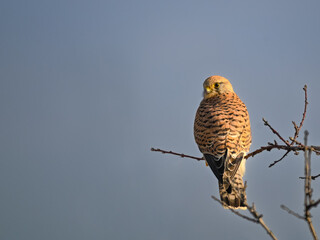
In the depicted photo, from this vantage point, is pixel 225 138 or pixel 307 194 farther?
pixel 225 138

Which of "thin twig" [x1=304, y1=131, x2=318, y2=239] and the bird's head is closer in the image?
"thin twig" [x1=304, y1=131, x2=318, y2=239]

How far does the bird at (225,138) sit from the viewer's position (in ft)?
12.2

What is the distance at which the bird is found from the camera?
3731 millimetres

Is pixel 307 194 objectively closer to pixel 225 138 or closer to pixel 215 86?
pixel 225 138

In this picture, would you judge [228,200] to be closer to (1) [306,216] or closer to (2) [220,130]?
(2) [220,130]

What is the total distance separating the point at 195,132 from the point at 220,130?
429mm

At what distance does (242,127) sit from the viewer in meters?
4.24

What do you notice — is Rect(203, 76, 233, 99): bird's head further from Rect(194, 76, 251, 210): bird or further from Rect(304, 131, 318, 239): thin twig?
Rect(304, 131, 318, 239): thin twig

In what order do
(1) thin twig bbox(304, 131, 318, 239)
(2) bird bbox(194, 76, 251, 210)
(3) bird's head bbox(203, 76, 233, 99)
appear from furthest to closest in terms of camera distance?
(3) bird's head bbox(203, 76, 233, 99) < (2) bird bbox(194, 76, 251, 210) < (1) thin twig bbox(304, 131, 318, 239)

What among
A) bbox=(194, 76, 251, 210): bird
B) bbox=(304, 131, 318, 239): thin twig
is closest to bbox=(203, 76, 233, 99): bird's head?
bbox=(194, 76, 251, 210): bird

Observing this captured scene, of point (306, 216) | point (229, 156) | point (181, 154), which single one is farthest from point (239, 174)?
point (306, 216)

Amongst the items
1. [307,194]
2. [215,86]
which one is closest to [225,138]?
[215,86]

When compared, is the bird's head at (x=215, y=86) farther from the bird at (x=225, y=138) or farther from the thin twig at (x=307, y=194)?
the thin twig at (x=307, y=194)

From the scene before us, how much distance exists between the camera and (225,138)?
4.05 metres
